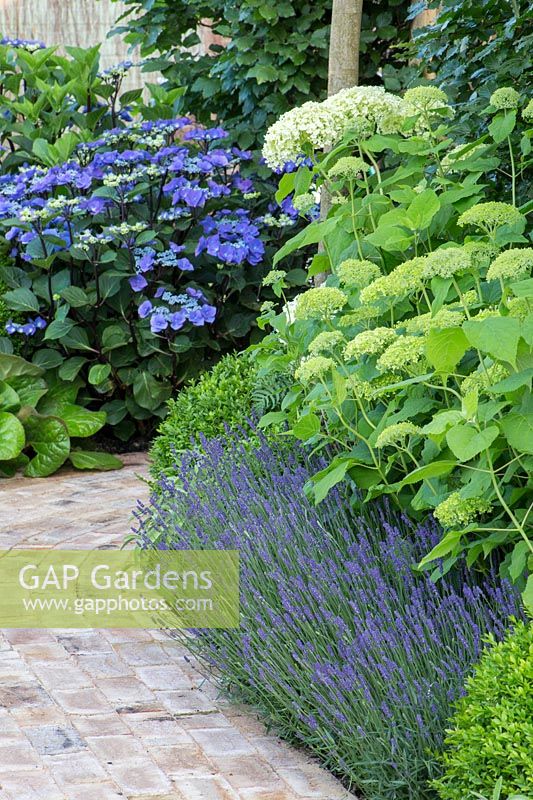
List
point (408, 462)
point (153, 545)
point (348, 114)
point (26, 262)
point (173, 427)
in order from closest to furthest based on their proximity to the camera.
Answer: point (408, 462) < point (348, 114) < point (153, 545) < point (173, 427) < point (26, 262)

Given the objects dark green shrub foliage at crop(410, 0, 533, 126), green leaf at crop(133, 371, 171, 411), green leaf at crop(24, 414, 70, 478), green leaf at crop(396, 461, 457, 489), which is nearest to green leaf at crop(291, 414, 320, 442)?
green leaf at crop(396, 461, 457, 489)

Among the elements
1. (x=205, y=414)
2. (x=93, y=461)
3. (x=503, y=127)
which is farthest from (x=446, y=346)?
(x=93, y=461)

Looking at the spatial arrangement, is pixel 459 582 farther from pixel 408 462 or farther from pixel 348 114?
pixel 348 114

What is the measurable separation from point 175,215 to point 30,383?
1213 millimetres

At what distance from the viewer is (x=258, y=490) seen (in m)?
3.48

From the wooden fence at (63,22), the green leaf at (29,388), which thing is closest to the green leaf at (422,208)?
the green leaf at (29,388)

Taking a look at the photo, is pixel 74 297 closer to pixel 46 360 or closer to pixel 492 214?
pixel 46 360

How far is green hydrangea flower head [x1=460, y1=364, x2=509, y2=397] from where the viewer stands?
2373 millimetres

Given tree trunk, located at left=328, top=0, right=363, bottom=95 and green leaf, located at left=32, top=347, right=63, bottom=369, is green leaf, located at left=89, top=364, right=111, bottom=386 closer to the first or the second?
green leaf, located at left=32, top=347, right=63, bottom=369

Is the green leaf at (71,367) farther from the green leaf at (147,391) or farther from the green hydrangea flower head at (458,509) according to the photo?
the green hydrangea flower head at (458,509)

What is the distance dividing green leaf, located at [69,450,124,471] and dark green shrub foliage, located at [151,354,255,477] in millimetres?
1035

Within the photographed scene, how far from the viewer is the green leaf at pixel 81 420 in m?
5.65

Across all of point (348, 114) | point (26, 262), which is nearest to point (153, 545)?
point (348, 114)

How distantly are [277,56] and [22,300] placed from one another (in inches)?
81.0
